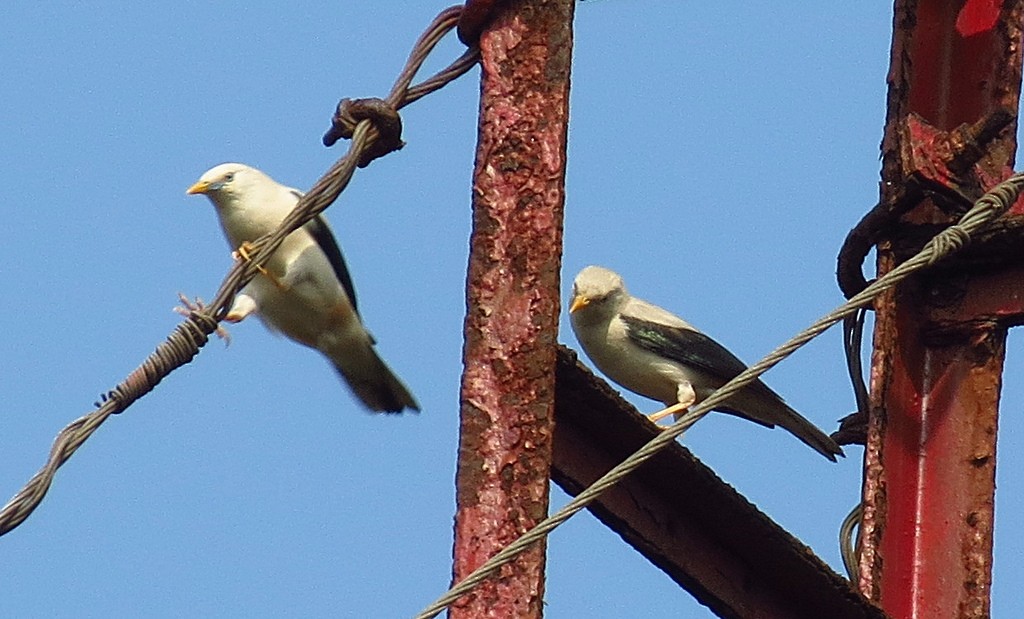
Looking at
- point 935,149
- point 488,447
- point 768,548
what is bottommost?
point 488,447

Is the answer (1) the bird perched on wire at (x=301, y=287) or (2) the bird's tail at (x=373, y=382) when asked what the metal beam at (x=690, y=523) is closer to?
(1) the bird perched on wire at (x=301, y=287)

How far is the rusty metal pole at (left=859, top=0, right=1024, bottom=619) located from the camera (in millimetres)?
6961

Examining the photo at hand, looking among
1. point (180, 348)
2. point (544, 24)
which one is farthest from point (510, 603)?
point (544, 24)

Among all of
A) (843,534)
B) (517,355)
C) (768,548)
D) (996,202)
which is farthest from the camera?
(843,534)

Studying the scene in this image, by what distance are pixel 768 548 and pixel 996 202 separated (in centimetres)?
121

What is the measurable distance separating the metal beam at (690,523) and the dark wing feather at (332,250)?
2722mm

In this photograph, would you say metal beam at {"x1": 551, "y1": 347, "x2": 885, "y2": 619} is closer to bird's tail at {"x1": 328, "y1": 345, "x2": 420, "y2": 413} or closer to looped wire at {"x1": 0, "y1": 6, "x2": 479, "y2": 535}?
looped wire at {"x1": 0, "y1": 6, "x2": 479, "y2": 535}

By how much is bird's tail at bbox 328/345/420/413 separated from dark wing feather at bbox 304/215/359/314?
194mm

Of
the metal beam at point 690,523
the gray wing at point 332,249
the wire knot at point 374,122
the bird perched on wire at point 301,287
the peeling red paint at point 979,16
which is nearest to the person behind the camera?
the wire knot at point 374,122

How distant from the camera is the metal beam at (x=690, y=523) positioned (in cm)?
639

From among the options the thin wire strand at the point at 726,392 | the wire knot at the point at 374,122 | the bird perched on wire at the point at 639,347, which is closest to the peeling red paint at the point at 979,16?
the thin wire strand at the point at 726,392

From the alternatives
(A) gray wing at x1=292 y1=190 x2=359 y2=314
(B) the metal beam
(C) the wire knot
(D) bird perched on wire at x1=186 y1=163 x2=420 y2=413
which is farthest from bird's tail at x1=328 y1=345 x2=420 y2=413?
(C) the wire knot

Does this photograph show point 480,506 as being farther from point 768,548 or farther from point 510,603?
point 768,548

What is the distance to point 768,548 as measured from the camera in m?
6.64
